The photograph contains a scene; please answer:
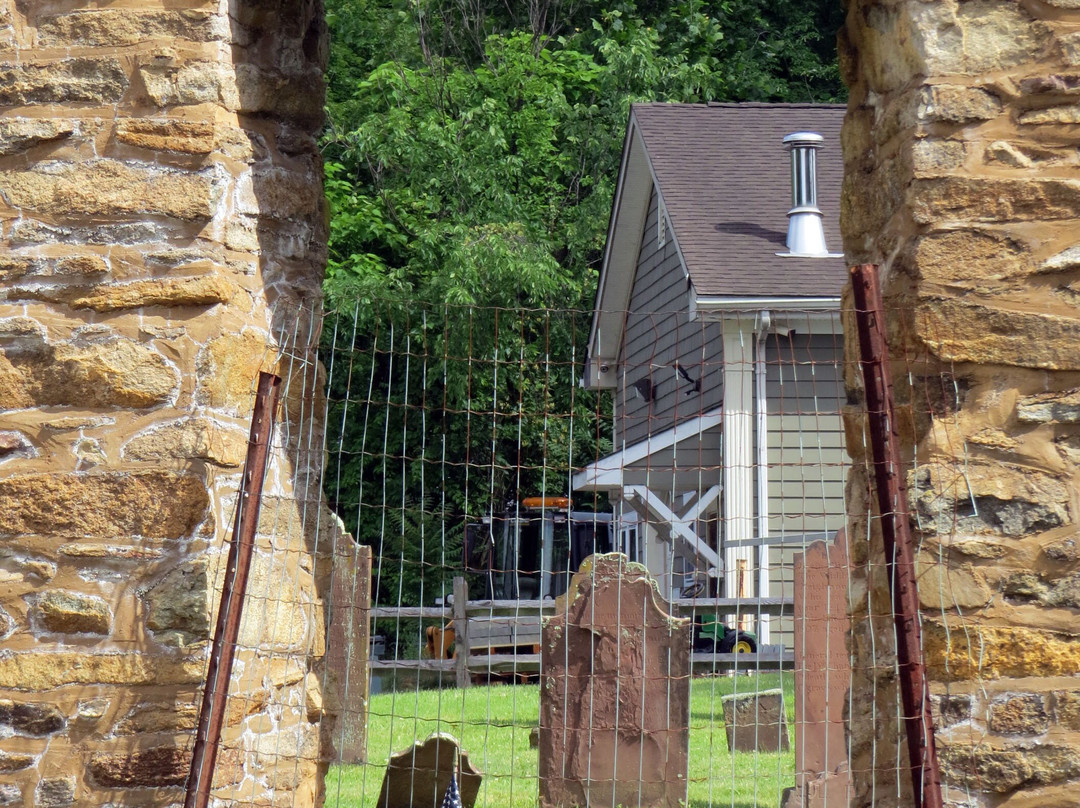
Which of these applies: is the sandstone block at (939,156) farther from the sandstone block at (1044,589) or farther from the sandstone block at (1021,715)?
the sandstone block at (1021,715)

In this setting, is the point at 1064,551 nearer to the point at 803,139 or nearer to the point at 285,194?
the point at 285,194

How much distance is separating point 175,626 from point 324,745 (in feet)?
3.28

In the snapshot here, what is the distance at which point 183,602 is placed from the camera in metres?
4.01

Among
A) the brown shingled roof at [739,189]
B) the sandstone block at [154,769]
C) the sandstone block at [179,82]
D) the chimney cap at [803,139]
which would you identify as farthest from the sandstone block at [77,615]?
the chimney cap at [803,139]

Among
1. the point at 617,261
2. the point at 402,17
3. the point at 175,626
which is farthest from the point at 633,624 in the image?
the point at 402,17

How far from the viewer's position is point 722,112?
51.3ft

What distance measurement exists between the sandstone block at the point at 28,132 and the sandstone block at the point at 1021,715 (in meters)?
3.19

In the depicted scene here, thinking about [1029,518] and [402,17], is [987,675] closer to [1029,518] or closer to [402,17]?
[1029,518]

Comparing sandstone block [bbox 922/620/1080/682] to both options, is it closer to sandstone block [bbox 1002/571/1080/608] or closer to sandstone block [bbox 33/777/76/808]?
sandstone block [bbox 1002/571/1080/608]

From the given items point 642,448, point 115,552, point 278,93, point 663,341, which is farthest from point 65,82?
point 663,341

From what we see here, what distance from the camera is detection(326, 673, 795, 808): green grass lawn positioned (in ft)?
21.9

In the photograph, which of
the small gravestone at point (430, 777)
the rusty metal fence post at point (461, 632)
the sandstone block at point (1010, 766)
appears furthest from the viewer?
the rusty metal fence post at point (461, 632)

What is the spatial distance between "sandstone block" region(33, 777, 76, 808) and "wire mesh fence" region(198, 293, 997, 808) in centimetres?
60

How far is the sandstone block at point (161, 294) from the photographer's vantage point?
4145mm
